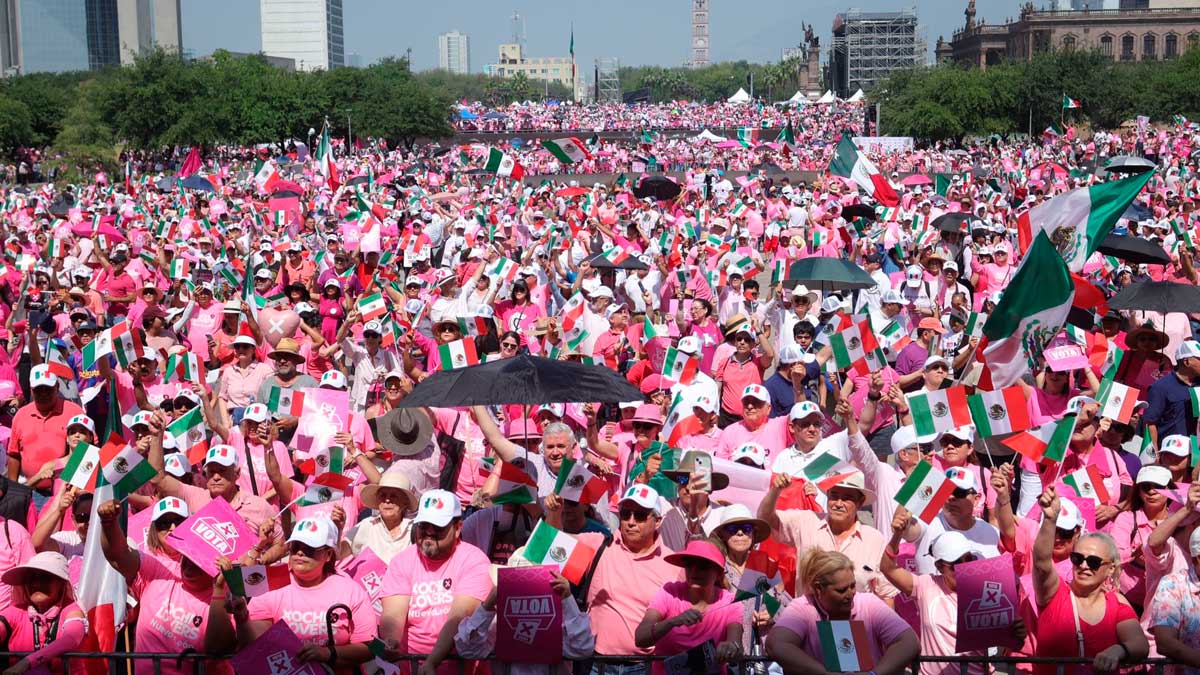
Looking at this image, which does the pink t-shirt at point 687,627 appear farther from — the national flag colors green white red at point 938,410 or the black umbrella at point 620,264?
the black umbrella at point 620,264

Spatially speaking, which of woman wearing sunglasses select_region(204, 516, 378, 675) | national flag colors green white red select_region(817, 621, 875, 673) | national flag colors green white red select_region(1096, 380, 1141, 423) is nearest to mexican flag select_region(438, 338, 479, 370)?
woman wearing sunglasses select_region(204, 516, 378, 675)

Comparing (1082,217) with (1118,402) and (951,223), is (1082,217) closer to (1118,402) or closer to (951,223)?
(1118,402)

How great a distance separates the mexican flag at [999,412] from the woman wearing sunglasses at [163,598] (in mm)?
3753

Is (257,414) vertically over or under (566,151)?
under

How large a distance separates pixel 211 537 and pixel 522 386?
1.81 meters

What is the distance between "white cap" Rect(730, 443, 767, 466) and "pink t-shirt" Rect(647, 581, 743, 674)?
1.31m

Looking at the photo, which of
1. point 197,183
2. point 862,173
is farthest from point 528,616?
point 197,183

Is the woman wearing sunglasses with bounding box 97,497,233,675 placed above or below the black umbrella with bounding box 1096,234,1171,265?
below

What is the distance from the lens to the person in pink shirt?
5.14 meters

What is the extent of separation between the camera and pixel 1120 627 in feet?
15.9

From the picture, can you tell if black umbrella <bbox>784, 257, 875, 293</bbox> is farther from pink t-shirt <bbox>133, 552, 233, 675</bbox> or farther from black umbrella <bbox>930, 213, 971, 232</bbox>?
pink t-shirt <bbox>133, 552, 233, 675</bbox>

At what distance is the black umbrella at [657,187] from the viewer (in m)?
27.5

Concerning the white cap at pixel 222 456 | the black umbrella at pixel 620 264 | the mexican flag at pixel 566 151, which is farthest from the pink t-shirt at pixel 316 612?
the mexican flag at pixel 566 151

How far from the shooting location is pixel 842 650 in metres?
4.68
